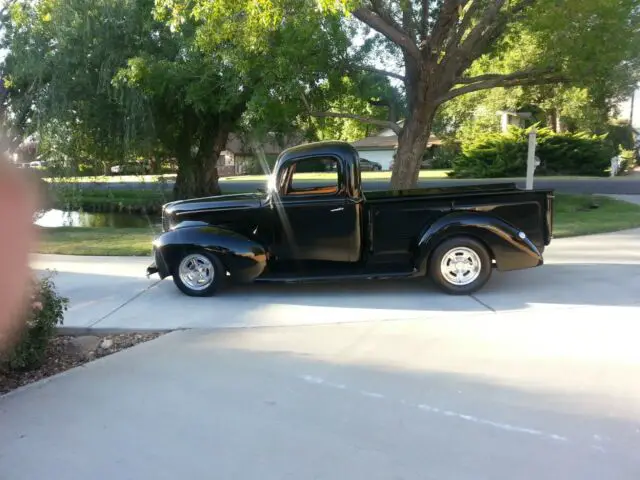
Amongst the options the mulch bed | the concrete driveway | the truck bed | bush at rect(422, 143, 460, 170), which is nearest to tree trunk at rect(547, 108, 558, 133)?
bush at rect(422, 143, 460, 170)

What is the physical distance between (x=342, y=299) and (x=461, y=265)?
55.7 inches

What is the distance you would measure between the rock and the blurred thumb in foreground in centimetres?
91

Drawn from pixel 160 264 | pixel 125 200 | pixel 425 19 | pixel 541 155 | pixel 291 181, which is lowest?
pixel 125 200

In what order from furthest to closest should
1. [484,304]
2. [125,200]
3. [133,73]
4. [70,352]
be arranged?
1. [125,200]
2. [133,73]
3. [484,304]
4. [70,352]

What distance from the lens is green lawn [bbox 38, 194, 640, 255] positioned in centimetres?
1108

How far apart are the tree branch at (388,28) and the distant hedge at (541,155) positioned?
83.0ft

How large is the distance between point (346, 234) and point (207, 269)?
170 cm

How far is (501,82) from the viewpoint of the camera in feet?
48.9

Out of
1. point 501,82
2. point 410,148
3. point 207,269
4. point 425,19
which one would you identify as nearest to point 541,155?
point 501,82

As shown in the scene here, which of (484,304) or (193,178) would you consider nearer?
(484,304)

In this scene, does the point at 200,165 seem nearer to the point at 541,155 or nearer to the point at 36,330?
the point at 36,330

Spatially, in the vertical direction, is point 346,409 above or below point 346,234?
below

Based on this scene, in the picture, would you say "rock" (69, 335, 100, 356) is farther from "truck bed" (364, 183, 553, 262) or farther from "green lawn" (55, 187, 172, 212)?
"green lawn" (55, 187, 172, 212)

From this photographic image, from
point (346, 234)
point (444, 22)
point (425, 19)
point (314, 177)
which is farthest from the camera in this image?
point (425, 19)
